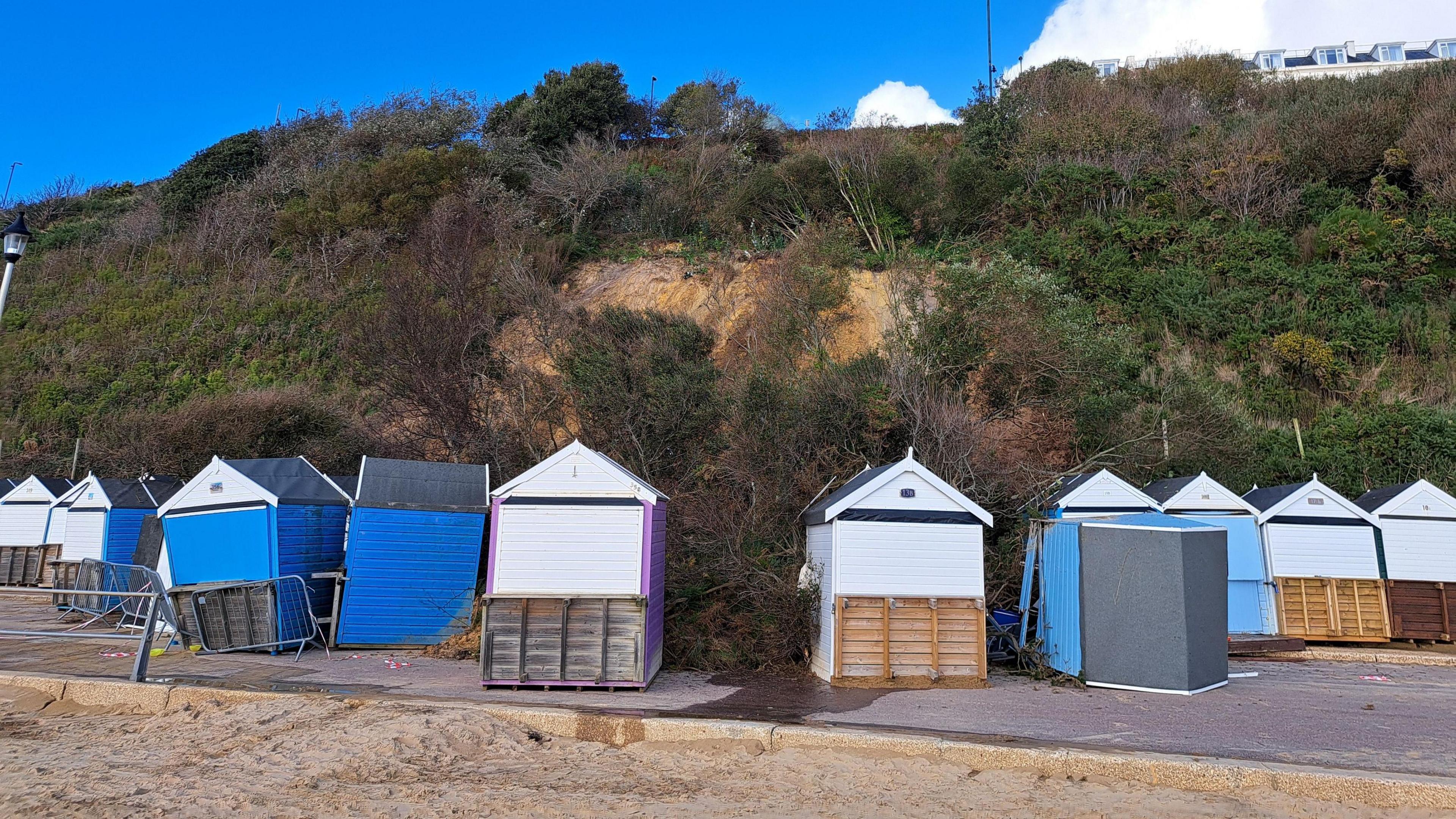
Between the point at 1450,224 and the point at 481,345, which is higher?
the point at 1450,224

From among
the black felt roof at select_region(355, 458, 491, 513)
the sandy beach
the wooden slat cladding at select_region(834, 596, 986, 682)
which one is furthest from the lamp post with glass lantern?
the wooden slat cladding at select_region(834, 596, 986, 682)

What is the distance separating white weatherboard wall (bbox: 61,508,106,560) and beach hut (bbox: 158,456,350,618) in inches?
275

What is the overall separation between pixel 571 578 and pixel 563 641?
2.41 feet

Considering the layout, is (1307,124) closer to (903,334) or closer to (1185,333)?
(1185,333)

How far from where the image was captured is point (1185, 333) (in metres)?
26.3

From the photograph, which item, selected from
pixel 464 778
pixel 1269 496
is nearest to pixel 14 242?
pixel 464 778

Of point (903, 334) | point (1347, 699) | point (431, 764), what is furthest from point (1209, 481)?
point (431, 764)

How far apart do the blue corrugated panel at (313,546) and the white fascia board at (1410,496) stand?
1825cm

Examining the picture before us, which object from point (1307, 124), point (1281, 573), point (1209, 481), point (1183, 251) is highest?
point (1307, 124)

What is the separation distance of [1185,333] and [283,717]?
26.2 meters

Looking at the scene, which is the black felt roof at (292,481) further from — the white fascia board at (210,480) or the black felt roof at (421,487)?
the black felt roof at (421,487)

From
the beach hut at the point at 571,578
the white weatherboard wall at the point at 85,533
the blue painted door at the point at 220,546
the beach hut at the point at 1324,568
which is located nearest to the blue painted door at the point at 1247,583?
the beach hut at the point at 1324,568

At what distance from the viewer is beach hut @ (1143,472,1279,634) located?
51.3 ft

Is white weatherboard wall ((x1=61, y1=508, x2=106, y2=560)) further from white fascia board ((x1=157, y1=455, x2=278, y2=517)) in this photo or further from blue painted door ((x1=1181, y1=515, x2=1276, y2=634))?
blue painted door ((x1=1181, y1=515, x2=1276, y2=634))
